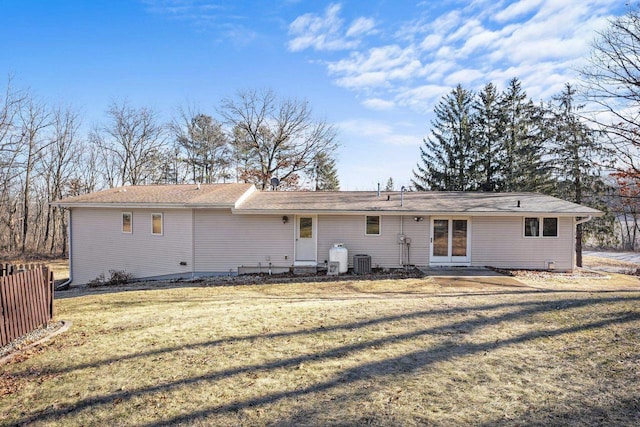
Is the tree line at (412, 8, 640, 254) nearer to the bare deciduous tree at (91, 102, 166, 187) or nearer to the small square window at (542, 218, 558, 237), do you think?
the small square window at (542, 218, 558, 237)

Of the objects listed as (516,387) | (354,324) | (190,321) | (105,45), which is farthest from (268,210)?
(105,45)

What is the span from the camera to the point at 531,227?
491 inches

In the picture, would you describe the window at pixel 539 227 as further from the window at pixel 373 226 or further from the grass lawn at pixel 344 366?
the grass lawn at pixel 344 366

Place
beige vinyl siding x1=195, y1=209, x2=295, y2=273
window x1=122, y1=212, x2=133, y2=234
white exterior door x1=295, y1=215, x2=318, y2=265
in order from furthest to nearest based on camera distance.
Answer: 1. window x1=122, y1=212, x2=133, y2=234
2. white exterior door x1=295, y1=215, x2=318, y2=265
3. beige vinyl siding x1=195, y1=209, x2=295, y2=273

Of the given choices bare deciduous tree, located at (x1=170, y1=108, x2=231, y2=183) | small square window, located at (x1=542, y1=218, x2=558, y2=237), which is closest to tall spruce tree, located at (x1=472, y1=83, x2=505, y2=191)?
small square window, located at (x1=542, y1=218, x2=558, y2=237)

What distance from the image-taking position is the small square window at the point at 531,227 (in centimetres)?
1244

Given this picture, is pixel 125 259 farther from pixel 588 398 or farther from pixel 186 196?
pixel 588 398

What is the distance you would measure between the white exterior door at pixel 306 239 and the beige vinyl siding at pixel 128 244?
3.99 m

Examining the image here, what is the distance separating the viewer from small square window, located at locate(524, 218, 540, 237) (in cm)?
1244

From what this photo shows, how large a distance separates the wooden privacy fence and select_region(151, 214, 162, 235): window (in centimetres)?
686

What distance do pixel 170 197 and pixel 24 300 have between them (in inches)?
327

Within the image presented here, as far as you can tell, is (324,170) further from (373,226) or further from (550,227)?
(550,227)

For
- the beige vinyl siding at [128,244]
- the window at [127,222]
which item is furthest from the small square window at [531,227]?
the window at [127,222]

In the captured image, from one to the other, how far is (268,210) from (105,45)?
1062 centimetres
